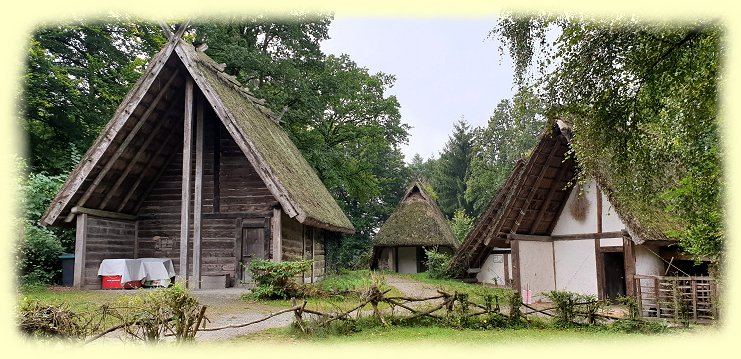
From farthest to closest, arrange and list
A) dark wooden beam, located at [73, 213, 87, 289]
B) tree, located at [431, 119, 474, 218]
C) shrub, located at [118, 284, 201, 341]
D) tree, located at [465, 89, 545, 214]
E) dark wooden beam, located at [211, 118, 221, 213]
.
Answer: tree, located at [431, 119, 474, 218] < tree, located at [465, 89, 545, 214] < dark wooden beam, located at [211, 118, 221, 213] < dark wooden beam, located at [73, 213, 87, 289] < shrub, located at [118, 284, 201, 341]

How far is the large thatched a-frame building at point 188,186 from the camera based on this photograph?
52.3 feet

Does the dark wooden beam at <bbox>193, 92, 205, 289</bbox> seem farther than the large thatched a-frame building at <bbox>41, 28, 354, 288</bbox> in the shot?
Yes

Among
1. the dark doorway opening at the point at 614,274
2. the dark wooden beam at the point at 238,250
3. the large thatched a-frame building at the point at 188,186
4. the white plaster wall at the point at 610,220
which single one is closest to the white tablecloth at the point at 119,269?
the large thatched a-frame building at the point at 188,186

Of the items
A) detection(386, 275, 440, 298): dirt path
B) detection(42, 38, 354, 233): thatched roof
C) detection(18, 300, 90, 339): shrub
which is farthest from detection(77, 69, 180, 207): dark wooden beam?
detection(18, 300, 90, 339): shrub

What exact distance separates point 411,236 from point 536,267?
16.0 m

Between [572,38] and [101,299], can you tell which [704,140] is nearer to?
[572,38]

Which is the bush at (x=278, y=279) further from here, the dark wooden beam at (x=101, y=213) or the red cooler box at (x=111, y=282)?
the dark wooden beam at (x=101, y=213)

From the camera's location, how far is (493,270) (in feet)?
79.9

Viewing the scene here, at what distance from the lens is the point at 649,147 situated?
10492 mm

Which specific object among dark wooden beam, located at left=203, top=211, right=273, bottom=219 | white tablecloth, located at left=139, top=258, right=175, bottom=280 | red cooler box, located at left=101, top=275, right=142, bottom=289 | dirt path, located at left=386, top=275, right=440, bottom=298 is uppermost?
dark wooden beam, located at left=203, top=211, right=273, bottom=219

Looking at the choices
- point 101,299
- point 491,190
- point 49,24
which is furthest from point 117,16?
point 491,190

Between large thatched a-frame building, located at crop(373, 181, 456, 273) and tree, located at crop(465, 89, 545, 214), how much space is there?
470cm

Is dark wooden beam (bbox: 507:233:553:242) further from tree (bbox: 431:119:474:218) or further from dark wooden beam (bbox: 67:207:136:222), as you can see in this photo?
tree (bbox: 431:119:474:218)

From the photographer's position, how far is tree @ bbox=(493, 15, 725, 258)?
9.17 metres
